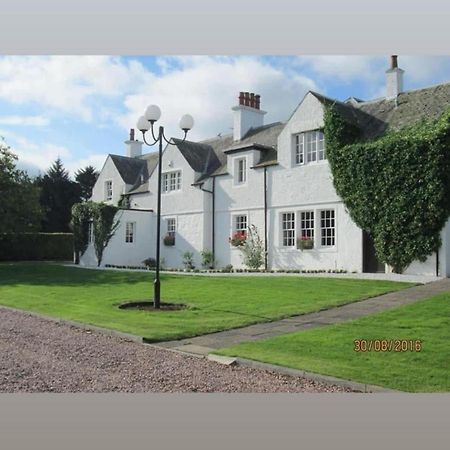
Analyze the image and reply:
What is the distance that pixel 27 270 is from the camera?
2361 centimetres

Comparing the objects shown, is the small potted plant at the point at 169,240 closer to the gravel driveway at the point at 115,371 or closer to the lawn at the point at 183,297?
the lawn at the point at 183,297

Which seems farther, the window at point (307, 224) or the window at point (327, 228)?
the window at point (307, 224)

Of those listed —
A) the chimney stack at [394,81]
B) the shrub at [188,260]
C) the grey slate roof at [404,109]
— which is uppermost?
the chimney stack at [394,81]

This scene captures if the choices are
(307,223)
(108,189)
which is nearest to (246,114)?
(307,223)

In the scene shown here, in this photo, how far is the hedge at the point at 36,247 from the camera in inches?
A: 1204

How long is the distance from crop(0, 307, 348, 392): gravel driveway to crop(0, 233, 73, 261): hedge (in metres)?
22.7

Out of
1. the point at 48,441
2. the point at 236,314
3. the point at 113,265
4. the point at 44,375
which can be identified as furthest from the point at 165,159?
the point at 48,441

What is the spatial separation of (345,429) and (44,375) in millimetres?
Answer: 3934

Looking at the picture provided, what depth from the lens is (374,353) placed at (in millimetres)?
7375

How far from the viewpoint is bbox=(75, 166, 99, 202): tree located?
47328mm

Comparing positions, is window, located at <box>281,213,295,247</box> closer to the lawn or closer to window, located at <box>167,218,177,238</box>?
the lawn

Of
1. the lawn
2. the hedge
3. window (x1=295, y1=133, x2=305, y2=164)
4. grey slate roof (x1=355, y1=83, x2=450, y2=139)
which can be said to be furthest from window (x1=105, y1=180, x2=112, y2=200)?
grey slate roof (x1=355, y1=83, x2=450, y2=139)

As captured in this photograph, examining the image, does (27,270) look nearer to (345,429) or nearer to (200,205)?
(200,205)


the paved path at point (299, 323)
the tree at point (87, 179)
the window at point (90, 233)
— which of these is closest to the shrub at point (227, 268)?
the window at point (90, 233)
